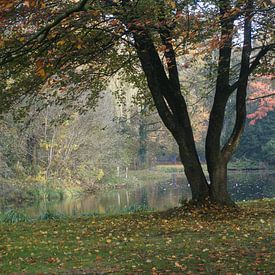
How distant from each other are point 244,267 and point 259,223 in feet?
11.8

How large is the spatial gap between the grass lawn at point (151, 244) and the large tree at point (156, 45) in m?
1.65

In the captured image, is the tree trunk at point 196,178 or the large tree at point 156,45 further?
the tree trunk at point 196,178

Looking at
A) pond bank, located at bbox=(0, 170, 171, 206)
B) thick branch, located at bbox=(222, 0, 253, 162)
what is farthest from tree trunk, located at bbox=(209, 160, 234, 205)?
pond bank, located at bbox=(0, 170, 171, 206)

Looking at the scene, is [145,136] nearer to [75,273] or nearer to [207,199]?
[207,199]

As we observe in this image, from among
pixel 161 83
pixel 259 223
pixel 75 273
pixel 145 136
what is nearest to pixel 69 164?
pixel 145 136

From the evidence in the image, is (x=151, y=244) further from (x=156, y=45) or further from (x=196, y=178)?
(x=156, y=45)

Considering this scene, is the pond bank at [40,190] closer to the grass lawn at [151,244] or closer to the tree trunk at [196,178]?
the grass lawn at [151,244]

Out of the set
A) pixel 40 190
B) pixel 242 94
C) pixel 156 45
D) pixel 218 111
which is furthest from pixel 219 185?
pixel 40 190

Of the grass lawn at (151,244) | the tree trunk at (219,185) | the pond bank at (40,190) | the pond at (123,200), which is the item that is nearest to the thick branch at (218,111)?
the tree trunk at (219,185)

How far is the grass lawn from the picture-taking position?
625 centimetres

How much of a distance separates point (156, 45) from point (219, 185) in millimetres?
3737

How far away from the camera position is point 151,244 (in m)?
7.76

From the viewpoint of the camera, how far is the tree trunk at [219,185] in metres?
11.1

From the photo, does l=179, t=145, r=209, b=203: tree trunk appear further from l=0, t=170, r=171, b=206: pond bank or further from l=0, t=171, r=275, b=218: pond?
l=0, t=170, r=171, b=206: pond bank
